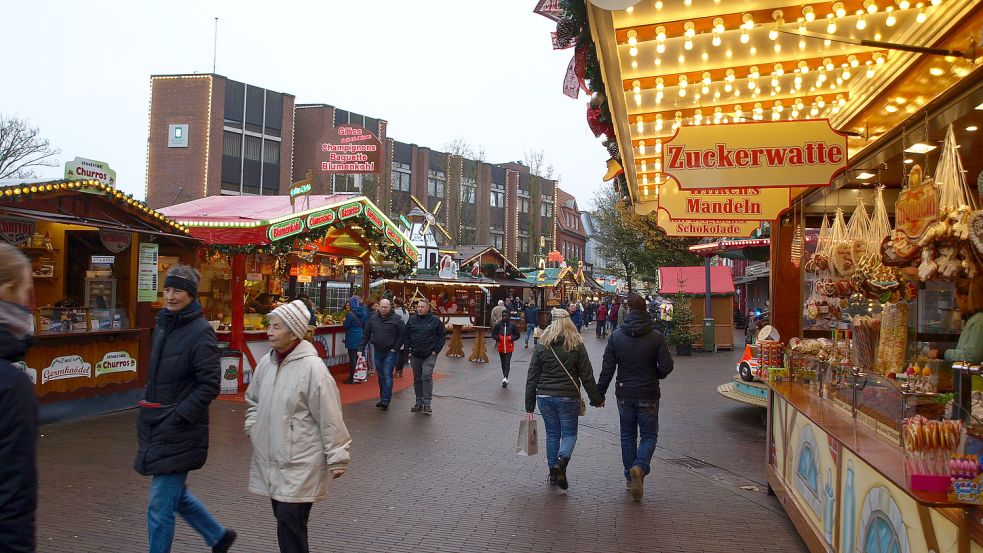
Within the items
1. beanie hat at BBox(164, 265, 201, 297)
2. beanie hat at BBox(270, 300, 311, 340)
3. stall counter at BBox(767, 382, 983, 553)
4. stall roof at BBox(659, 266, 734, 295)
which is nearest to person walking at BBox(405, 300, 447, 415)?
→ stall counter at BBox(767, 382, 983, 553)

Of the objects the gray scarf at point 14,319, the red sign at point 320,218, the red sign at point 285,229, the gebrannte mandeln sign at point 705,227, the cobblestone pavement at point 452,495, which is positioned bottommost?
the cobblestone pavement at point 452,495

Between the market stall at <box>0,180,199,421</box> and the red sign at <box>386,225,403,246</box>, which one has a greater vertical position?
the red sign at <box>386,225,403,246</box>

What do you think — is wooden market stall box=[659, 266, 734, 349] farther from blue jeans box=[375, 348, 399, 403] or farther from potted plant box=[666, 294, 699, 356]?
blue jeans box=[375, 348, 399, 403]

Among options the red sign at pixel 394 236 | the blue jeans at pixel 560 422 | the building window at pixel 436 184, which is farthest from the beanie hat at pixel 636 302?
the building window at pixel 436 184

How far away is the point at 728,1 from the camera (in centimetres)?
527

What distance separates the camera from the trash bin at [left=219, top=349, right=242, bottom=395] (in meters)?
12.7

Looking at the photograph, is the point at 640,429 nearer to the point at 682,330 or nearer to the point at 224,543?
the point at 224,543

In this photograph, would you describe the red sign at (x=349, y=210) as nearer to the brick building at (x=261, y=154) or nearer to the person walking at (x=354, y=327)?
the person walking at (x=354, y=327)

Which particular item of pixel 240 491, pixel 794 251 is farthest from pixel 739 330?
pixel 240 491

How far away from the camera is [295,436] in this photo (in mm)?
3900

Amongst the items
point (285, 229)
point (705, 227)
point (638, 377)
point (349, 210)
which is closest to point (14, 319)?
point (638, 377)

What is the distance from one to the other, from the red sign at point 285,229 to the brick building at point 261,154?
25878 mm

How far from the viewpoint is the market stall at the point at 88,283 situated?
946 cm

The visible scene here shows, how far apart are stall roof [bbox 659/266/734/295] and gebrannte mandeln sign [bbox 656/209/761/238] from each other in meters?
15.9
